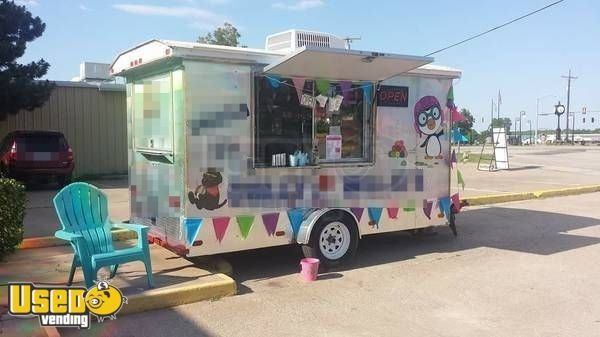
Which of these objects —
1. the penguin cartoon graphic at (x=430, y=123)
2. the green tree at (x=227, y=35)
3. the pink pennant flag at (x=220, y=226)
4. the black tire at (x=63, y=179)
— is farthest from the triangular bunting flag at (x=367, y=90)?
the green tree at (x=227, y=35)

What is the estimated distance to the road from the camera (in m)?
5.08

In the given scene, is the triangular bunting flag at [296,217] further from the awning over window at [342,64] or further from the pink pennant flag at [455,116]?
the pink pennant flag at [455,116]

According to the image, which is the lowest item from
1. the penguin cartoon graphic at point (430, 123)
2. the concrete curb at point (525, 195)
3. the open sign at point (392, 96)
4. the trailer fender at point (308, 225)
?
the concrete curb at point (525, 195)

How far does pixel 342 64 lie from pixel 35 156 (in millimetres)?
10729

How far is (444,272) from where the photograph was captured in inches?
279

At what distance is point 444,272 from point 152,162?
12.7ft

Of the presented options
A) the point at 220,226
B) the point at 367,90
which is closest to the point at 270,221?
the point at 220,226

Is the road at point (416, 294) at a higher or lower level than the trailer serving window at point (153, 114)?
lower

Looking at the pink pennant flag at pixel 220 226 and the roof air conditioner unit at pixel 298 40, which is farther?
the roof air conditioner unit at pixel 298 40

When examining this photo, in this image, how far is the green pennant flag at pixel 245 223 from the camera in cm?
646

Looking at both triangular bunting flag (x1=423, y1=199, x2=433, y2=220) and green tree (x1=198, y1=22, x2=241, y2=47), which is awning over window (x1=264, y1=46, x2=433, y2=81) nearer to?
triangular bunting flag (x1=423, y1=199, x2=433, y2=220)

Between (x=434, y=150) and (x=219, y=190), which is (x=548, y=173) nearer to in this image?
(x=434, y=150)

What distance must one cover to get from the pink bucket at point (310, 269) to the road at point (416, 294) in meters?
0.11

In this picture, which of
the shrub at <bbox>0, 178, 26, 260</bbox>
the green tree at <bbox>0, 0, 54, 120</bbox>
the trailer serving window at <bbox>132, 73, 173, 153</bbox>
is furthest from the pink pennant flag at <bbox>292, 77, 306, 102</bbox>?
the green tree at <bbox>0, 0, 54, 120</bbox>
